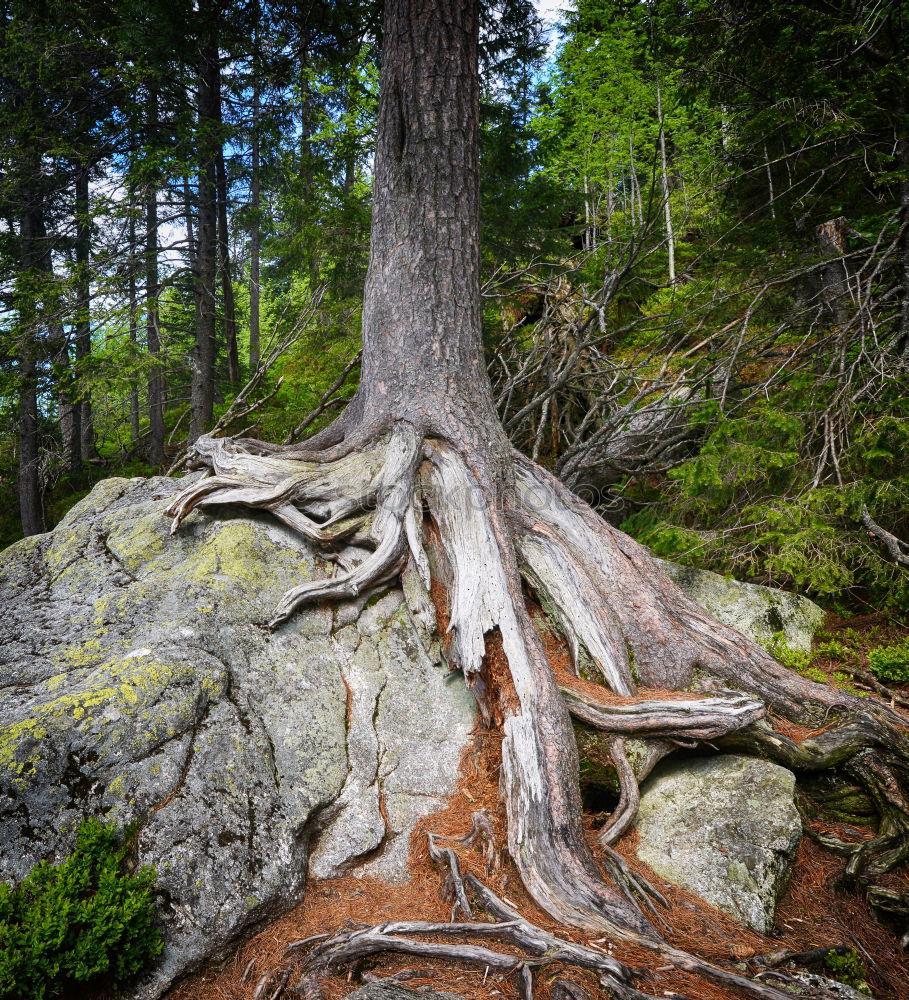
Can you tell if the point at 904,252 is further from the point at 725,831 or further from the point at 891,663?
the point at 725,831

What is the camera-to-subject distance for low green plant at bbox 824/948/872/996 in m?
2.58

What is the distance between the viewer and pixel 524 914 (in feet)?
8.64

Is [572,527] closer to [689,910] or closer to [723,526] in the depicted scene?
[723,526]

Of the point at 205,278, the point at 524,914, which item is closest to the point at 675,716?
the point at 524,914

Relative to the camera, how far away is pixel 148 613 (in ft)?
12.6

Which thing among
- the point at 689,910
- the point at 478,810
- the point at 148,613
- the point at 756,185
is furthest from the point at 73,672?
the point at 756,185

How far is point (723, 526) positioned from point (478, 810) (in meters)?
3.91

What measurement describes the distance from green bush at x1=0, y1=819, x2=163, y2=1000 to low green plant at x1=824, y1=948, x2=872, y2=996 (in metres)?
A: 2.93

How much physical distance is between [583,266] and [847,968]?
342 inches

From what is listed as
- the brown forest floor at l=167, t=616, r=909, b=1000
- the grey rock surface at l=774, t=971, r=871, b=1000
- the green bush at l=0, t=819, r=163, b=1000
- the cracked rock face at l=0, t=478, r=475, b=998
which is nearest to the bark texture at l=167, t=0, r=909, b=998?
the brown forest floor at l=167, t=616, r=909, b=1000

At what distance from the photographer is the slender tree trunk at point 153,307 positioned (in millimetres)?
9540

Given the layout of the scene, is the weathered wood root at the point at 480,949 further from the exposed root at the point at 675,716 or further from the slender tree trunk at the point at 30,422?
the slender tree trunk at the point at 30,422

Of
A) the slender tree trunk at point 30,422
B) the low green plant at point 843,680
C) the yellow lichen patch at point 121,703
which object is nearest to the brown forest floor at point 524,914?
the yellow lichen patch at point 121,703

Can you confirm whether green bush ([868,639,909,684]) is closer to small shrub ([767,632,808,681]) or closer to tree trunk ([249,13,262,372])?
small shrub ([767,632,808,681])
